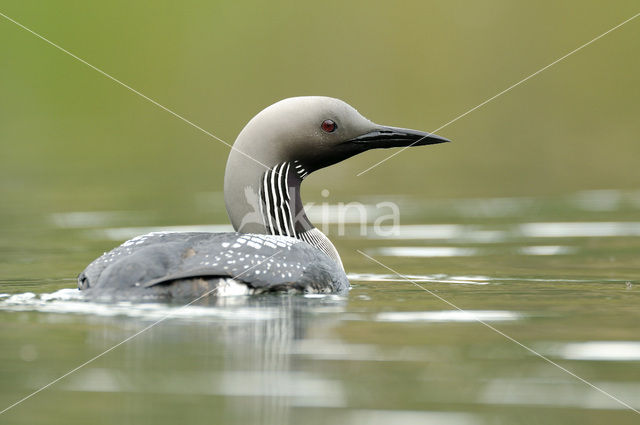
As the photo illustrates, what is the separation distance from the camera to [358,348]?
4469 millimetres

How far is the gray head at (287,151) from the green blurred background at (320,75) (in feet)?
24.0

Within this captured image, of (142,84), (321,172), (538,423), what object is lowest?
(538,423)

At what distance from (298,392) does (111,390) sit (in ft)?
2.09

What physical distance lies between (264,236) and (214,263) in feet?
1.54

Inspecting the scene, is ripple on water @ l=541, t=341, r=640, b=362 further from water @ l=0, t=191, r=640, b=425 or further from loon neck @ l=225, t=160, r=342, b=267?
loon neck @ l=225, t=160, r=342, b=267

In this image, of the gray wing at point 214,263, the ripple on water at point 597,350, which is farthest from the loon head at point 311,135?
the ripple on water at point 597,350

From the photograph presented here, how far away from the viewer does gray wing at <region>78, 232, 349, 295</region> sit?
17.1ft

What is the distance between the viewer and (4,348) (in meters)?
4.53

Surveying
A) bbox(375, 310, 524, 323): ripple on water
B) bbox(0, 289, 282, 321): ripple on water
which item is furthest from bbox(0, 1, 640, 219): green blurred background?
bbox(375, 310, 524, 323): ripple on water

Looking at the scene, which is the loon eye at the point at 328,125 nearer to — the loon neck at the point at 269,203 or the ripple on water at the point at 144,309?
the loon neck at the point at 269,203

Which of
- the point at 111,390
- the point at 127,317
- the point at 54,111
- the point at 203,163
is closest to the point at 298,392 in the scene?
the point at 111,390

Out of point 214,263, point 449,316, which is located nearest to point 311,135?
point 214,263

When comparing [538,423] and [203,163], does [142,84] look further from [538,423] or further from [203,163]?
[538,423]

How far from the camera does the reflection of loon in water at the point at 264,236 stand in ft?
17.2
